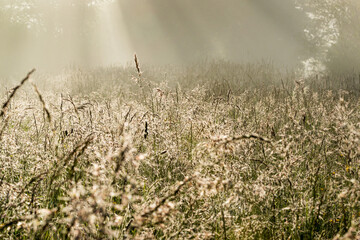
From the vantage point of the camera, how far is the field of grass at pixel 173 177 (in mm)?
854

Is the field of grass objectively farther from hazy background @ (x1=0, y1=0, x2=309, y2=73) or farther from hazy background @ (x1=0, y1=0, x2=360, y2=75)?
hazy background @ (x1=0, y1=0, x2=309, y2=73)

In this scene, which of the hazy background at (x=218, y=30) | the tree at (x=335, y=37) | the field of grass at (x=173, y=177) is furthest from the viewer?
the hazy background at (x=218, y=30)

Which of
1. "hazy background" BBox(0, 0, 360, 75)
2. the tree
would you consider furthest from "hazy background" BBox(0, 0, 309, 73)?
the tree

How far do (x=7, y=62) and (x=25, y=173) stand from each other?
2901 centimetres

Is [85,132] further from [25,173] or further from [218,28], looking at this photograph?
[218,28]

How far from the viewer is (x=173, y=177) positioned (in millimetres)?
2273

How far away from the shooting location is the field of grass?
2.80 ft

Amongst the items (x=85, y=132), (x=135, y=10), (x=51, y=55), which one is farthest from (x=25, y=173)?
(x=51, y=55)

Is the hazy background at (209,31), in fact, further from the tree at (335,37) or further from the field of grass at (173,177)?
the field of grass at (173,177)

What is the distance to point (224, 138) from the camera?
824 millimetres

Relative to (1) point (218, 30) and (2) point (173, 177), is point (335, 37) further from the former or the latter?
(2) point (173, 177)

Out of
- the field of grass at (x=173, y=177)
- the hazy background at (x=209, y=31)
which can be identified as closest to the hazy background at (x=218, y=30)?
the hazy background at (x=209, y=31)

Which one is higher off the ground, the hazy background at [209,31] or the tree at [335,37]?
the hazy background at [209,31]

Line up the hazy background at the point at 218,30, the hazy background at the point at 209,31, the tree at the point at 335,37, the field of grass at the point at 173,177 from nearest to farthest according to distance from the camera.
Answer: the field of grass at the point at 173,177 → the tree at the point at 335,37 → the hazy background at the point at 218,30 → the hazy background at the point at 209,31
